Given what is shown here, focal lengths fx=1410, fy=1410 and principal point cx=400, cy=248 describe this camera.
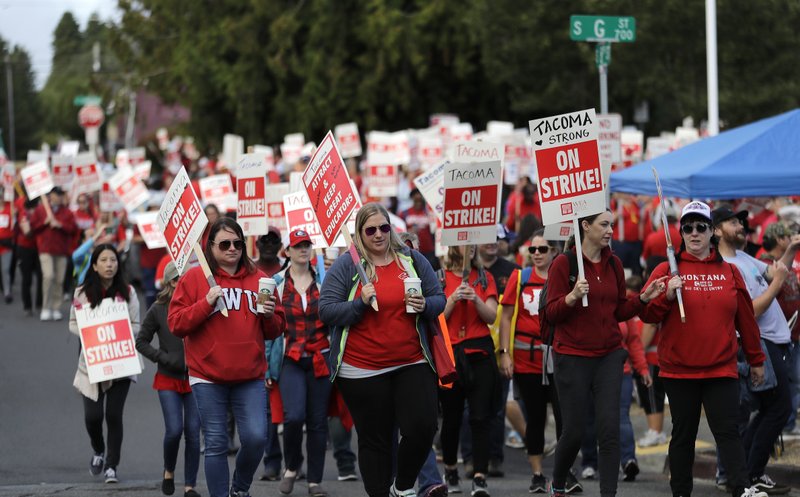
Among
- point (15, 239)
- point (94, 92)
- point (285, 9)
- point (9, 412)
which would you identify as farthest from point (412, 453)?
point (94, 92)

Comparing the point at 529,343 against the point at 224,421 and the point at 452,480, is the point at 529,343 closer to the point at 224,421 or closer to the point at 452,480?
the point at 452,480

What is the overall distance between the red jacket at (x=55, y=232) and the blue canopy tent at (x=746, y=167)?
10.5 m

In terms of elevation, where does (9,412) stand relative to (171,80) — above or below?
below

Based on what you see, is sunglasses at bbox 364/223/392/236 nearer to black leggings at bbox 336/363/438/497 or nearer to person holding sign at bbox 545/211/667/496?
black leggings at bbox 336/363/438/497

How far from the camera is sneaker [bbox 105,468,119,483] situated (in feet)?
34.5

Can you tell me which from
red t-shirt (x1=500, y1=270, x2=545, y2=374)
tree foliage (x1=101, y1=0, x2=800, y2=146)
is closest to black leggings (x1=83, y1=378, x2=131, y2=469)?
red t-shirt (x1=500, y1=270, x2=545, y2=374)

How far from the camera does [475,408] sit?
32.6ft

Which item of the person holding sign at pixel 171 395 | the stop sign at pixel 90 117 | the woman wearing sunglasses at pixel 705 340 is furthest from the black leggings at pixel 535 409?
the stop sign at pixel 90 117

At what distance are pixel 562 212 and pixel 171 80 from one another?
1314 inches

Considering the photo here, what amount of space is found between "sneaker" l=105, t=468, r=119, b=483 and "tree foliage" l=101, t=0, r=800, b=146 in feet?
71.9

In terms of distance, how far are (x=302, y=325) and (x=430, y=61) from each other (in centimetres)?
2809

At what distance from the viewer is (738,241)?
9305mm

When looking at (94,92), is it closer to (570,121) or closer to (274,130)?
(274,130)

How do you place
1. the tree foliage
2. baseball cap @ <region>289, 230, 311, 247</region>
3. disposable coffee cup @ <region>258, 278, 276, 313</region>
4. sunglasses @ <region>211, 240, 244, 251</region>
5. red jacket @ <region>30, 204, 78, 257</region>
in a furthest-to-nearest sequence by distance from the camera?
the tree foliage → red jacket @ <region>30, 204, 78, 257</region> → baseball cap @ <region>289, 230, 311, 247</region> → sunglasses @ <region>211, 240, 244, 251</region> → disposable coffee cup @ <region>258, 278, 276, 313</region>
